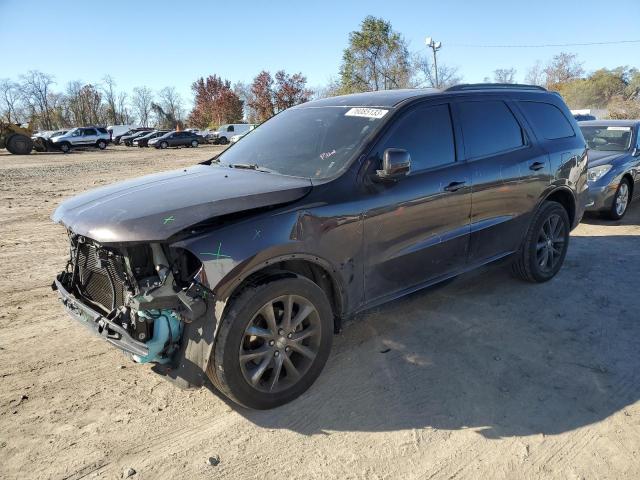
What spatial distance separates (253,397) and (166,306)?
0.80 metres

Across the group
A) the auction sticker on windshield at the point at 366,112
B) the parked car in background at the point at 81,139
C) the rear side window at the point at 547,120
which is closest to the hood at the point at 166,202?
the auction sticker on windshield at the point at 366,112

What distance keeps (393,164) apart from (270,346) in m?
1.43

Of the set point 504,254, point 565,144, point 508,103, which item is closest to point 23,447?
point 504,254

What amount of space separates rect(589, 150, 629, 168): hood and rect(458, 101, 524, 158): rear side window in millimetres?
4361

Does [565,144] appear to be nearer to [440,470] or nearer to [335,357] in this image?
[335,357]

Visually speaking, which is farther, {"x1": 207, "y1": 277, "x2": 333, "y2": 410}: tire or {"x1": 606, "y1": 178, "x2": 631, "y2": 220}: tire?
{"x1": 606, "y1": 178, "x2": 631, "y2": 220}: tire

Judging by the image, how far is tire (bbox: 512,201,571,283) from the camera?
4898 mm

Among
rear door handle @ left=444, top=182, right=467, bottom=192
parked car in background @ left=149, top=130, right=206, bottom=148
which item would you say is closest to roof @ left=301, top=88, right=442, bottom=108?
rear door handle @ left=444, top=182, right=467, bottom=192

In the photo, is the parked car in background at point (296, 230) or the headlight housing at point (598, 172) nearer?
the parked car in background at point (296, 230)

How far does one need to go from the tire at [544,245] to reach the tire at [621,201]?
11.6 feet

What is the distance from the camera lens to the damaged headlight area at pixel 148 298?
107 inches

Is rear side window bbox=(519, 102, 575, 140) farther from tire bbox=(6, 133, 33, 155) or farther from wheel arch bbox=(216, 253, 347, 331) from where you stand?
tire bbox=(6, 133, 33, 155)

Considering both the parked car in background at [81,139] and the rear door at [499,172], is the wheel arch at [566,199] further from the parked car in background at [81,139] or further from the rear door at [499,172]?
the parked car in background at [81,139]

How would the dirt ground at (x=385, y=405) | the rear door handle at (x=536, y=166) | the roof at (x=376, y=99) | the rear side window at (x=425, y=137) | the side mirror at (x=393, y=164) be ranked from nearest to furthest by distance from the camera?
the dirt ground at (x=385, y=405) < the side mirror at (x=393, y=164) < the rear side window at (x=425, y=137) < the roof at (x=376, y=99) < the rear door handle at (x=536, y=166)
